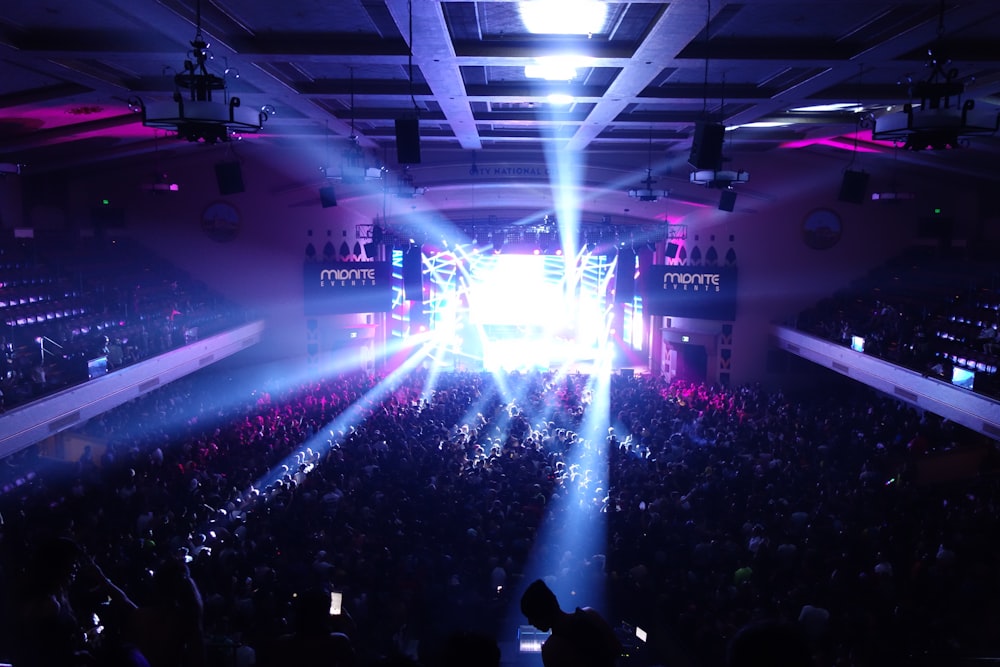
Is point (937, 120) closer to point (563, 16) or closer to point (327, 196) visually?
point (563, 16)

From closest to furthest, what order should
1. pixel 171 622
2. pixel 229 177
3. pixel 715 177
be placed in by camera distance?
pixel 171 622 → pixel 715 177 → pixel 229 177

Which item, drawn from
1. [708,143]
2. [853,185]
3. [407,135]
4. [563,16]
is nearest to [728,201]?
[853,185]

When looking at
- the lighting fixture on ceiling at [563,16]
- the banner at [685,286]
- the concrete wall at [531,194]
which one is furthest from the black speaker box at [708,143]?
the concrete wall at [531,194]

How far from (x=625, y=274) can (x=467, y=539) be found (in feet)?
50.6

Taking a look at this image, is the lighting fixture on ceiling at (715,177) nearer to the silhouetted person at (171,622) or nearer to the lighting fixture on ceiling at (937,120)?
the lighting fixture on ceiling at (937,120)

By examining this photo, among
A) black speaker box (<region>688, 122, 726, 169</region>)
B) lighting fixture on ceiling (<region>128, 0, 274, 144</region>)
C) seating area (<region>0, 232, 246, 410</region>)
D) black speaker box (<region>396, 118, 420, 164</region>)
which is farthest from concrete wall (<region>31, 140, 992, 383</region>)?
lighting fixture on ceiling (<region>128, 0, 274, 144</region>)

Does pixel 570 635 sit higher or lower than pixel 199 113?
lower

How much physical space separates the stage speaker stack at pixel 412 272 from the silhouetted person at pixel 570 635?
16791 mm

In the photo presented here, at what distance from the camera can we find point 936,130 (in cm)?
504

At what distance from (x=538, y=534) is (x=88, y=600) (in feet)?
18.6

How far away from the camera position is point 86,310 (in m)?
15.0

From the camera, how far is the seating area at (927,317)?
40.3 feet

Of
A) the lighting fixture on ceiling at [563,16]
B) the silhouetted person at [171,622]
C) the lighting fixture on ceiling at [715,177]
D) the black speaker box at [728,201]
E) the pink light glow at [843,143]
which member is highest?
the pink light glow at [843,143]

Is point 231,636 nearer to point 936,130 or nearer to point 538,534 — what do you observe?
point 538,534
